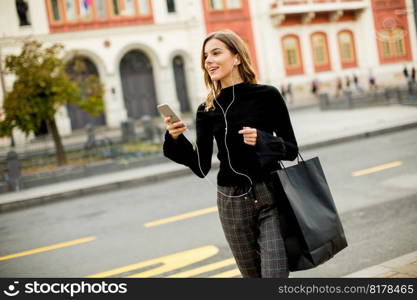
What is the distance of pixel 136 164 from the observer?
14562mm

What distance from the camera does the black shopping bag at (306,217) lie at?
2.66m

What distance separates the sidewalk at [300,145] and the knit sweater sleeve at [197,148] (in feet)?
30.4

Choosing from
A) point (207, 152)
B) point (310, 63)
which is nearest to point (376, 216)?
point (207, 152)

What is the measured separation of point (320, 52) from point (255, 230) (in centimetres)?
3556

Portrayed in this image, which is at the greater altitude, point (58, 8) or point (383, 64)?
point (58, 8)

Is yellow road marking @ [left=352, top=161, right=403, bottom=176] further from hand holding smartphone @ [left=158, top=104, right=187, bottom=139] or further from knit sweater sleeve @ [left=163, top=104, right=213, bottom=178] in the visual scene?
hand holding smartphone @ [left=158, top=104, right=187, bottom=139]

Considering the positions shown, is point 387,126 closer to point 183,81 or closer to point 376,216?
point 376,216

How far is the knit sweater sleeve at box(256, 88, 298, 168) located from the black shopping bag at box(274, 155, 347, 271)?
4.0 inches

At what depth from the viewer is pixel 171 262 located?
5.48 meters

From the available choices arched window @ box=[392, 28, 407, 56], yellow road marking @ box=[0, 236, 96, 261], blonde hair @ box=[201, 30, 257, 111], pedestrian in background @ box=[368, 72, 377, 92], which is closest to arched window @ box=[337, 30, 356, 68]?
pedestrian in background @ box=[368, 72, 377, 92]

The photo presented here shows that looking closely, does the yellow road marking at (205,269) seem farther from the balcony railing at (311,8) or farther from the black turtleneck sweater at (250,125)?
the balcony railing at (311,8)

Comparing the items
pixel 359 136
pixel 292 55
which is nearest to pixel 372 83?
pixel 292 55

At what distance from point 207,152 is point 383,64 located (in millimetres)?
38453

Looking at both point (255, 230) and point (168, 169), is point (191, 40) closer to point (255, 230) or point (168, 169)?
point (168, 169)
